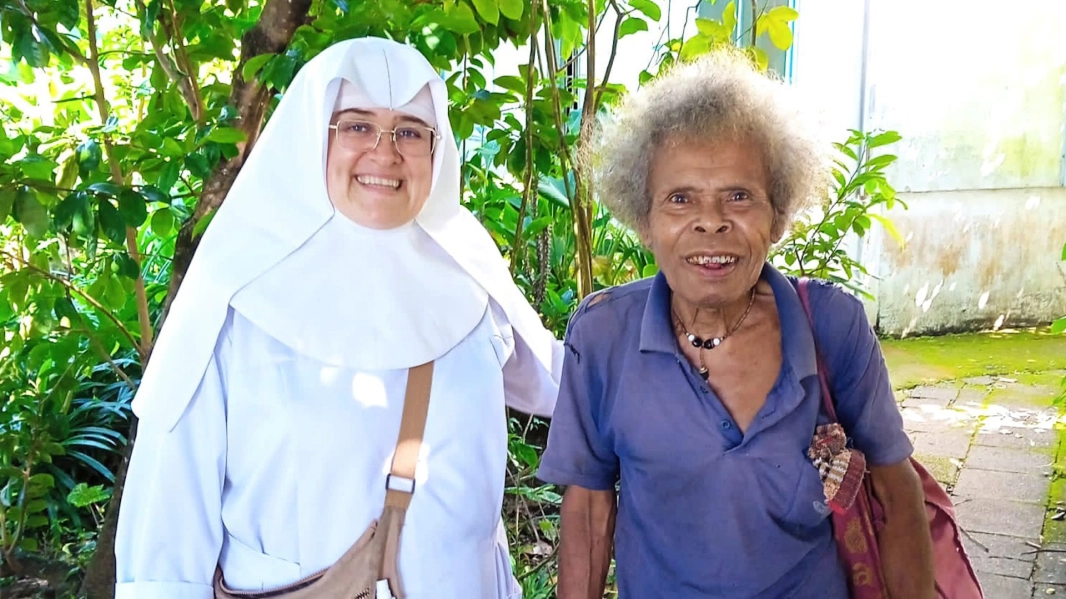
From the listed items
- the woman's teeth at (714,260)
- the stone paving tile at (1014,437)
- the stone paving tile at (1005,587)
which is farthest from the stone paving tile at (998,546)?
the woman's teeth at (714,260)

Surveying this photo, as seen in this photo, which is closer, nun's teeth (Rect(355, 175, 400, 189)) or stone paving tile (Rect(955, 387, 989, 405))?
nun's teeth (Rect(355, 175, 400, 189))

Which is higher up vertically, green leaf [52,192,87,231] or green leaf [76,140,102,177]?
green leaf [76,140,102,177]

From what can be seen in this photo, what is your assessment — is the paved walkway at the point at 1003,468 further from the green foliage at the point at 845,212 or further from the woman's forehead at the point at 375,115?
the woman's forehead at the point at 375,115

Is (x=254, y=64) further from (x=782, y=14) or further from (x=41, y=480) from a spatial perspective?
(x=41, y=480)

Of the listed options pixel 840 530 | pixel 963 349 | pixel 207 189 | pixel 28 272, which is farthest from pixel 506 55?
pixel 963 349

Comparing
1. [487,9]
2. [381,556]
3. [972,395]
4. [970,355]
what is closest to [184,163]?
[487,9]

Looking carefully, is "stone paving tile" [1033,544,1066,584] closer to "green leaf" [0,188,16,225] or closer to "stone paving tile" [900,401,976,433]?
"stone paving tile" [900,401,976,433]

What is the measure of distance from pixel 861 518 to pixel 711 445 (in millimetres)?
310

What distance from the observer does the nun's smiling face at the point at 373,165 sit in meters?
1.66

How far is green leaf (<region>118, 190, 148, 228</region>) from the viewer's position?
1.97 m

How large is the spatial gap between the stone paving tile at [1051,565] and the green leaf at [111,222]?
3435mm

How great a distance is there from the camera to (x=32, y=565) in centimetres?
315

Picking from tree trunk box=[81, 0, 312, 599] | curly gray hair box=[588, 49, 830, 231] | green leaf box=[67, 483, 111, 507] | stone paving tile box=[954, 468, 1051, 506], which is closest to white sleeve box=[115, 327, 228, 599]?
curly gray hair box=[588, 49, 830, 231]

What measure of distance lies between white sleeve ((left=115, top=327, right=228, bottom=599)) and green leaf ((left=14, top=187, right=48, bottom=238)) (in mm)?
624
